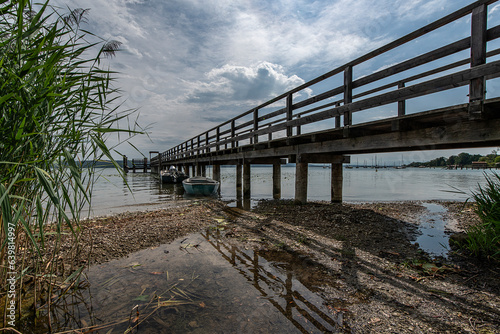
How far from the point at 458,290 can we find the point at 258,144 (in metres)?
8.85

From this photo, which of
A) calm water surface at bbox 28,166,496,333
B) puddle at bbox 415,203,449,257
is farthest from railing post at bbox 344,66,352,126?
calm water surface at bbox 28,166,496,333

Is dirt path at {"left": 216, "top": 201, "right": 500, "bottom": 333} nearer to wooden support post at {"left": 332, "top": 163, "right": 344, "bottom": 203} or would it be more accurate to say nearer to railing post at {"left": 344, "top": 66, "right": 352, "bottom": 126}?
railing post at {"left": 344, "top": 66, "right": 352, "bottom": 126}

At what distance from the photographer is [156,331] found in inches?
92.7

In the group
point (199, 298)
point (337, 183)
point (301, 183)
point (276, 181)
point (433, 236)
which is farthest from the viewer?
point (276, 181)

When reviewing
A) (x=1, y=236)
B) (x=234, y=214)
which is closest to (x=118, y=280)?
(x=1, y=236)

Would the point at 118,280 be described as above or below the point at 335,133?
below

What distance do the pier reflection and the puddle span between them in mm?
2731

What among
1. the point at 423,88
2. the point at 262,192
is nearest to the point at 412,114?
the point at 423,88

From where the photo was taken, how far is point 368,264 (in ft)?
12.5

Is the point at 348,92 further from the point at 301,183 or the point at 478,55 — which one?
the point at 301,183

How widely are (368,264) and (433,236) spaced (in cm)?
301

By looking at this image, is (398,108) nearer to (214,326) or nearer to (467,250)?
(467,250)

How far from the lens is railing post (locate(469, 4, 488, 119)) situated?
372 centimetres

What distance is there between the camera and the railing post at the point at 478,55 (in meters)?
3.72
